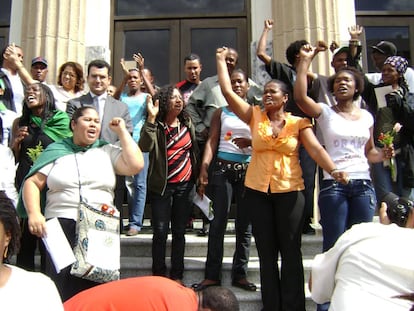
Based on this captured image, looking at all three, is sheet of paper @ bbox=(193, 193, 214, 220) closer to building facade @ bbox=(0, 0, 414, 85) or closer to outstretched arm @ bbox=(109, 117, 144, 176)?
outstretched arm @ bbox=(109, 117, 144, 176)

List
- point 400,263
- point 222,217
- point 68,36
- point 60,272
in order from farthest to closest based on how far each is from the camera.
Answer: point 68,36 → point 222,217 → point 60,272 → point 400,263

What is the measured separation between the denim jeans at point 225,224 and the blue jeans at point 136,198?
107 cm

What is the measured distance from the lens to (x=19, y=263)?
4.15m

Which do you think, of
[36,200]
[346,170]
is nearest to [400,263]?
[346,170]

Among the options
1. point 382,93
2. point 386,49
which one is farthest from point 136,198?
point 386,49

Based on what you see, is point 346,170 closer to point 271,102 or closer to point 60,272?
point 271,102

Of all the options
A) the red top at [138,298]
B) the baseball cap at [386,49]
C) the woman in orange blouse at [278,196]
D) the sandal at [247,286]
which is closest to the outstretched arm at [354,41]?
the baseball cap at [386,49]

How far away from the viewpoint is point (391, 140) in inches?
161

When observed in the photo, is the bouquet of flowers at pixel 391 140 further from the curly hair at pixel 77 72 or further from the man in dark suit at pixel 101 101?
the curly hair at pixel 77 72

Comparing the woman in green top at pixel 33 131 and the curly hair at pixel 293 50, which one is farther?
the curly hair at pixel 293 50

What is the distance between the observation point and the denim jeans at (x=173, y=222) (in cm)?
415

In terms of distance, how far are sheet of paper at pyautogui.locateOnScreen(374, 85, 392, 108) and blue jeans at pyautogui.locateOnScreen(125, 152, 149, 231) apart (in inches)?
92.2

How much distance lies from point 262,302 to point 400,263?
1.86 meters

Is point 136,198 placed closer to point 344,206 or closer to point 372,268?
point 344,206
